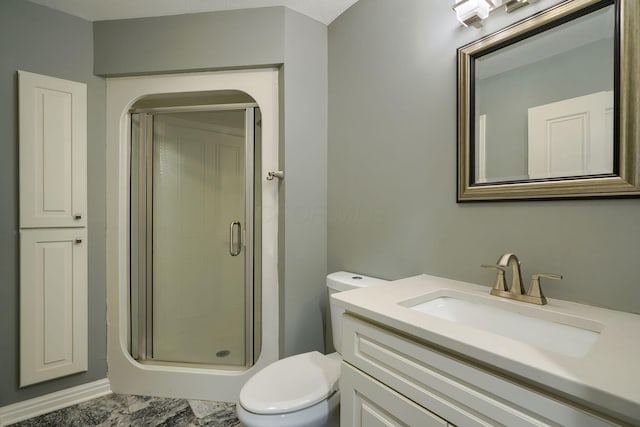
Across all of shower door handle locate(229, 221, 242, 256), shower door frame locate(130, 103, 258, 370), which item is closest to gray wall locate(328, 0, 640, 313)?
shower door frame locate(130, 103, 258, 370)

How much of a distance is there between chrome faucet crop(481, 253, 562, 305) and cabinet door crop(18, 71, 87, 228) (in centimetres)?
214

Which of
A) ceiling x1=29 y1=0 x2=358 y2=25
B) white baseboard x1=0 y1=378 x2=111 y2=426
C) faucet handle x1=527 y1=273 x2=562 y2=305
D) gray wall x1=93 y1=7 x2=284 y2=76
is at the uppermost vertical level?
ceiling x1=29 y1=0 x2=358 y2=25

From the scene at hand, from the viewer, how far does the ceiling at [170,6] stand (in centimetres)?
161

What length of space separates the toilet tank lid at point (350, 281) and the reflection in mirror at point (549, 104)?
0.67 meters

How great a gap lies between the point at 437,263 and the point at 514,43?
85 cm

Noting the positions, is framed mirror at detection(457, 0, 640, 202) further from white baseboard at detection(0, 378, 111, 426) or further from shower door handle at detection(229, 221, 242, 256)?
white baseboard at detection(0, 378, 111, 426)

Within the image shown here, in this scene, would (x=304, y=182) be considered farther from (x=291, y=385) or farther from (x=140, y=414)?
(x=140, y=414)

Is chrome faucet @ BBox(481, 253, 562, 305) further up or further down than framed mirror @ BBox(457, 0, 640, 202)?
further down

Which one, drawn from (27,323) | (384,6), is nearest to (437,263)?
(384,6)

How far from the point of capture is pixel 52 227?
166cm

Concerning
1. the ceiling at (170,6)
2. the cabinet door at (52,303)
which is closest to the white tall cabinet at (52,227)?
the cabinet door at (52,303)

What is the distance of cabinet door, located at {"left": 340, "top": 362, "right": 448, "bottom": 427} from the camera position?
0.73m

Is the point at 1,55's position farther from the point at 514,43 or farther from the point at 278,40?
the point at 514,43

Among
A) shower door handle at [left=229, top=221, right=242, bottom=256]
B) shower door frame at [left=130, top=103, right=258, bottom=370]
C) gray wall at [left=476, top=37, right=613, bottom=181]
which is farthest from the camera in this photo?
shower door handle at [left=229, top=221, right=242, bottom=256]
